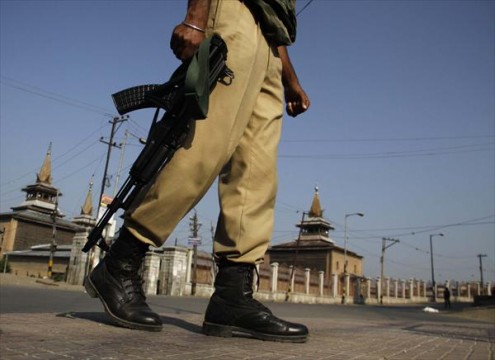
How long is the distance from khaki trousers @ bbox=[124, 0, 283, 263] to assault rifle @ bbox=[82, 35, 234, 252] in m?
0.06

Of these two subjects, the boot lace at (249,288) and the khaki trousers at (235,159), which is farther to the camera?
the boot lace at (249,288)

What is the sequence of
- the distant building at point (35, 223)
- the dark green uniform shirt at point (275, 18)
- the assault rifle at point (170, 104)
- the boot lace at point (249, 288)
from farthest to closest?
the distant building at point (35, 223) → the dark green uniform shirt at point (275, 18) → the boot lace at point (249, 288) → the assault rifle at point (170, 104)

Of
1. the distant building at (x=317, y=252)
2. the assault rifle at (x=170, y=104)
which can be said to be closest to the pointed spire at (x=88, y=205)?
the distant building at (x=317, y=252)

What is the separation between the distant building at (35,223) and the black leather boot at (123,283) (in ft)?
133

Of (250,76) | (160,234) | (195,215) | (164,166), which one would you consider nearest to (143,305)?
(160,234)

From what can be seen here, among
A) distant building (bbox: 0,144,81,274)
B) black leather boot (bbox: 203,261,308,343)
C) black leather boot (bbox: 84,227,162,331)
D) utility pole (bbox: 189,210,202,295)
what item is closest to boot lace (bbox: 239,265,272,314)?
black leather boot (bbox: 203,261,308,343)

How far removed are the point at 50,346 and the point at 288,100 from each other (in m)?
1.84

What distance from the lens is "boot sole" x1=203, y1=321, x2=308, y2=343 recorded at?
166 cm

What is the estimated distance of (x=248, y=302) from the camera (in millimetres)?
1807

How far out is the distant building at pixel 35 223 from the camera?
4366cm

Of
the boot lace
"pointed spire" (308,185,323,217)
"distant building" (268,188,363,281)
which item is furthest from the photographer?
"pointed spire" (308,185,323,217)

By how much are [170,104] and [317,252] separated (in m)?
50.1

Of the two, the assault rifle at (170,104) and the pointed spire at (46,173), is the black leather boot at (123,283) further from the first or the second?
the pointed spire at (46,173)

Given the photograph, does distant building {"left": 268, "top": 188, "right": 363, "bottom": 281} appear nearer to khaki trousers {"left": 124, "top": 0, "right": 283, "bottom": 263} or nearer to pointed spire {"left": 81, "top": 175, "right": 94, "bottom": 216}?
pointed spire {"left": 81, "top": 175, "right": 94, "bottom": 216}
